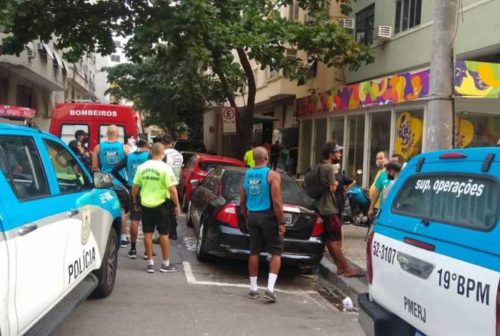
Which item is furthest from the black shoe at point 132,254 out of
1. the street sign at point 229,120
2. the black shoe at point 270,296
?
the street sign at point 229,120

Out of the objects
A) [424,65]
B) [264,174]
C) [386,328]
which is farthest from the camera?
[424,65]

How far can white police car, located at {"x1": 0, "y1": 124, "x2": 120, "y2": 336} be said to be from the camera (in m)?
3.23

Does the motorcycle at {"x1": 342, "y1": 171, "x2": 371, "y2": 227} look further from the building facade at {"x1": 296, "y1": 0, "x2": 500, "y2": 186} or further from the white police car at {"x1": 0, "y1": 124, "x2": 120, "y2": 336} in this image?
the white police car at {"x1": 0, "y1": 124, "x2": 120, "y2": 336}

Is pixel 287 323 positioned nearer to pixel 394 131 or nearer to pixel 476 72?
pixel 476 72

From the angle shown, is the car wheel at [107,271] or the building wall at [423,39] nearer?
the car wheel at [107,271]

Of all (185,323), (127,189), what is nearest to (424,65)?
(127,189)

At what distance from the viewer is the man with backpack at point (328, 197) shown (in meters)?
7.35

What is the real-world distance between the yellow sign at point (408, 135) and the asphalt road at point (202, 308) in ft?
17.3

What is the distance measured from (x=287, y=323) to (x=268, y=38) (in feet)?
32.8

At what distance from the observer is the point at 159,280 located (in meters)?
7.00

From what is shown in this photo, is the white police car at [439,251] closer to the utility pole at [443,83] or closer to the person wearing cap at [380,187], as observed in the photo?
the utility pole at [443,83]

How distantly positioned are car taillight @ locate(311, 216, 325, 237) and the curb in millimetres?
630

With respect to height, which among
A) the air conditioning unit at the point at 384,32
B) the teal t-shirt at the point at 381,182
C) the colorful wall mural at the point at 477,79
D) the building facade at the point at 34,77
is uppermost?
the air conditioning unit at the point at 384,32

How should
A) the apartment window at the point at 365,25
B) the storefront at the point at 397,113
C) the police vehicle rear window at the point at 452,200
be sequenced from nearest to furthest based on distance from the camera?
the police vehicle rear window at the point at 452,200
the storefront at the point at 397,113
the apartment window at the point at 365,25
